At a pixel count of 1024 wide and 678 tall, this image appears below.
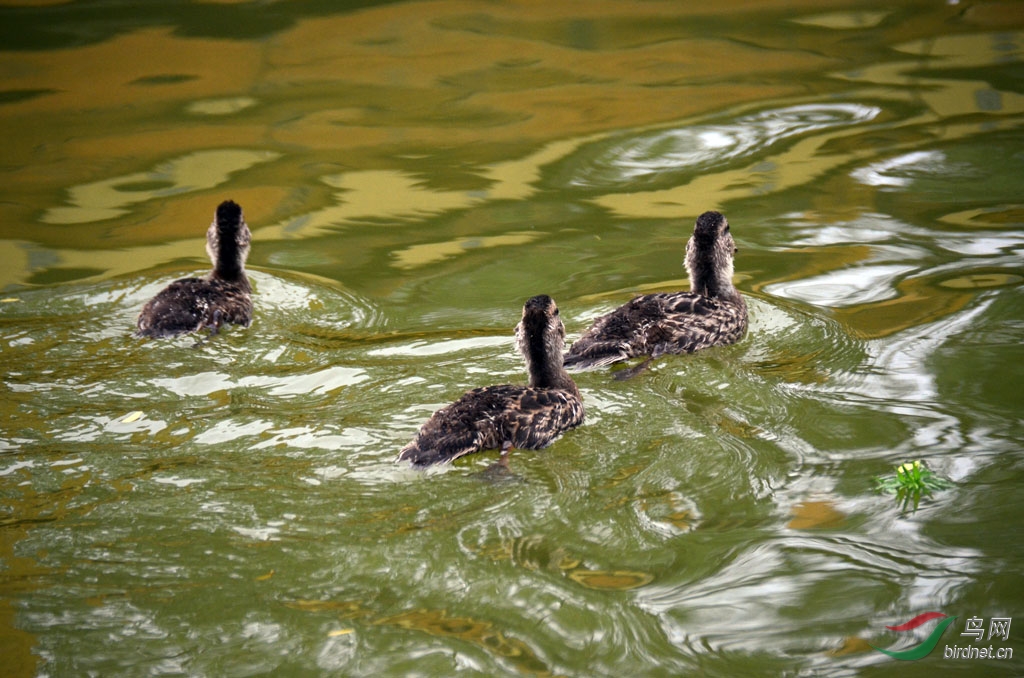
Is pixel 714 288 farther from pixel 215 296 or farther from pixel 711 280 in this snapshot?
pixel 215 296

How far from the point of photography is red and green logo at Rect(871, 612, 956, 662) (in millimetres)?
4117

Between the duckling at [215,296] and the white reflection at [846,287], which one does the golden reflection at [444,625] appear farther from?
the white reflection at [846,287]

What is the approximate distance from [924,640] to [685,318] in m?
3.24

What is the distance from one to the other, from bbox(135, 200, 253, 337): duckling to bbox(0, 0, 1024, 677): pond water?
187mm

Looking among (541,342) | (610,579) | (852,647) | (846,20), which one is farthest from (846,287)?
(846,20)

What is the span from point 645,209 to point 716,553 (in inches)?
218

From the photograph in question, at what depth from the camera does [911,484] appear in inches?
204

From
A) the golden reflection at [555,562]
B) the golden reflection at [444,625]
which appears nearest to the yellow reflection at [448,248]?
the golden reflection at [555,562]

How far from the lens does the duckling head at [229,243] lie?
816 cm

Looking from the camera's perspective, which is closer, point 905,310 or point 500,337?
point 500,337

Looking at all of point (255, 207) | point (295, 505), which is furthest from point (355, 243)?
point (295, 505)

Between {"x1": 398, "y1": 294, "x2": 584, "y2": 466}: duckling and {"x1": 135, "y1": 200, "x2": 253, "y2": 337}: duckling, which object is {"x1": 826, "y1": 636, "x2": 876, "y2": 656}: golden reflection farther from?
{"x1": 135, "y1": 200, "x2": 253, "y2": 337}: duckling

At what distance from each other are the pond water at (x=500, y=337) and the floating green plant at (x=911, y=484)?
0.32 ft

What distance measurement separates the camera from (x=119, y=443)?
583cm
